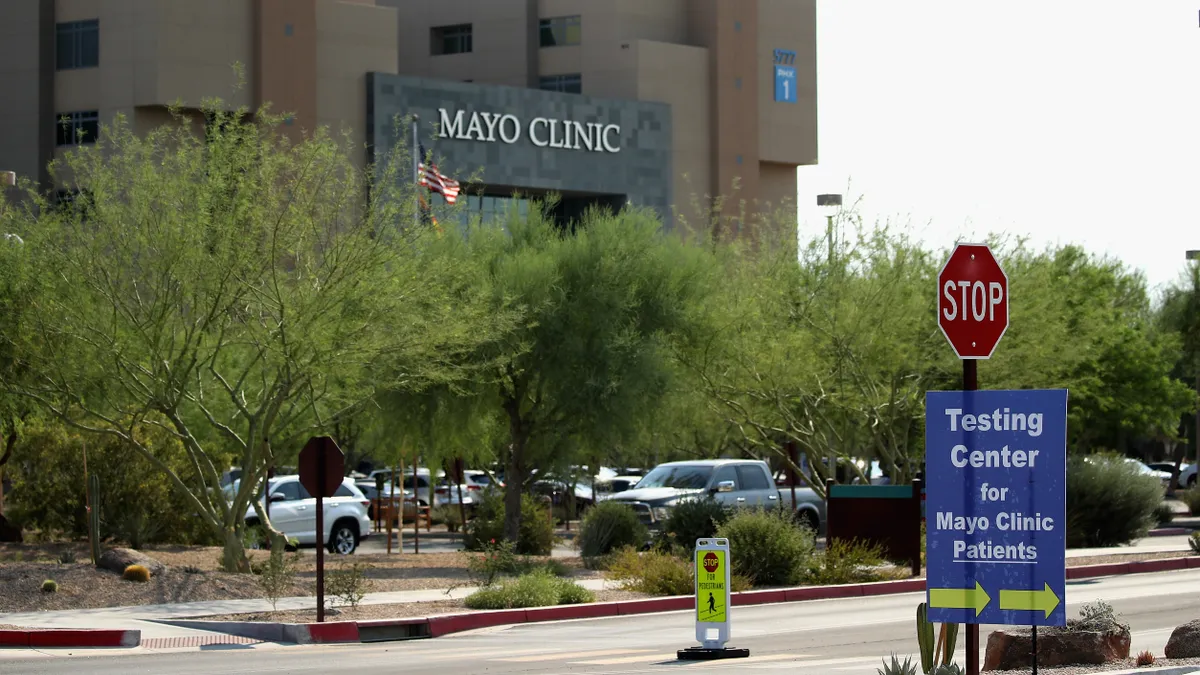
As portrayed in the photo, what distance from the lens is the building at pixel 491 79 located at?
63.2m

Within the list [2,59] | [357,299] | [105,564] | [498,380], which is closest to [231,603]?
[105,564]

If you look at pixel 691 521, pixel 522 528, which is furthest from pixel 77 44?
pixel 691 521

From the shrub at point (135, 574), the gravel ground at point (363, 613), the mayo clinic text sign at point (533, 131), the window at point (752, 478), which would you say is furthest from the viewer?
the mayo clinic text sign at point (533, 131)

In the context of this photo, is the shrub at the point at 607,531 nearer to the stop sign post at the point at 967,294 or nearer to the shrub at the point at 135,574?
the shrub at the point at 135,574

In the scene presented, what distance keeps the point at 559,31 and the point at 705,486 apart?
48.6 meters

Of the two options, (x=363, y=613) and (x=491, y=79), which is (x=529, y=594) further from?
(x=491, y=79)

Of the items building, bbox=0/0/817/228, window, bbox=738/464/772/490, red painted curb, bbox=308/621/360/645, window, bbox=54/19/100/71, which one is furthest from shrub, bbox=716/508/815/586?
window, bbox=54/19/100/71

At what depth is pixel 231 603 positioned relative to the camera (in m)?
20.9

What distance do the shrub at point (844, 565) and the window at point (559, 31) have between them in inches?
2210

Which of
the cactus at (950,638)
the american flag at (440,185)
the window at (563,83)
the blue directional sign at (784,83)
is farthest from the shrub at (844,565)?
the blue directional sign at (784,83)

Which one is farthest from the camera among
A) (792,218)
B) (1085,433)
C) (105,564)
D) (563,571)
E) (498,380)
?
(1085,433)

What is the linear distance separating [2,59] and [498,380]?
44.6m

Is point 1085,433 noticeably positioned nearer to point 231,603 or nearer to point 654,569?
point 654,569

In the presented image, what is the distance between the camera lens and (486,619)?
19.8 metres
